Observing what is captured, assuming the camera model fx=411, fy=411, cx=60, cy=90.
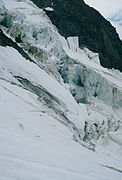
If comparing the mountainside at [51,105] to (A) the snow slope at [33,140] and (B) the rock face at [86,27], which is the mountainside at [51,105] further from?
(B) the rock face at [86,27]

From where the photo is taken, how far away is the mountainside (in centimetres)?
750

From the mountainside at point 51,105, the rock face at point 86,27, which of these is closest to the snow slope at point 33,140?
the mountainside at point 51,105

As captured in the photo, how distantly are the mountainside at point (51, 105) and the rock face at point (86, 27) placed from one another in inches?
45.8

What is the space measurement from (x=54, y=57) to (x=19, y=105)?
41.1 ft

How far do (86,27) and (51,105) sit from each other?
20284mm

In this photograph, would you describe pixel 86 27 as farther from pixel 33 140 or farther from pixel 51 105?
pixel 33 140

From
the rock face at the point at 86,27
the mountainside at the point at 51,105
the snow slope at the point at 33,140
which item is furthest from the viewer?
the rock face at the point at 86,27

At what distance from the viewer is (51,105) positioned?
59.1 ft

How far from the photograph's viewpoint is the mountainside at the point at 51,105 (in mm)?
7496

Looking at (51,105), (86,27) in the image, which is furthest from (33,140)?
(86,27)

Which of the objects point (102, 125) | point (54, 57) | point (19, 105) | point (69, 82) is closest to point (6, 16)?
point (54, 57)

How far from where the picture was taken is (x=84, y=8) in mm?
39875

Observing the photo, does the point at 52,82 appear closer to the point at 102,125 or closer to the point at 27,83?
the point at 27,83

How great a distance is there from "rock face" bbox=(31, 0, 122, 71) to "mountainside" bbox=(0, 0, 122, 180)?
1162mm
